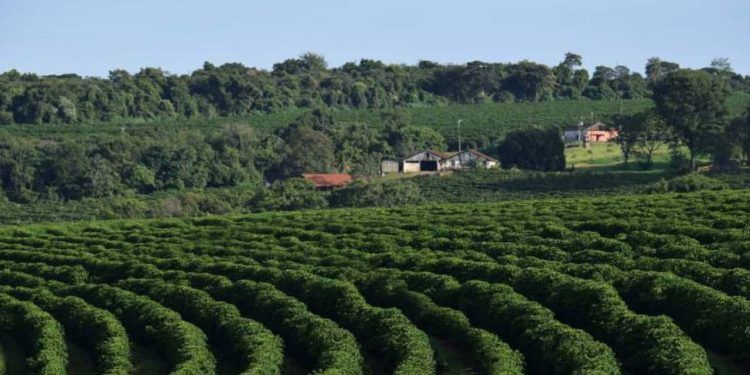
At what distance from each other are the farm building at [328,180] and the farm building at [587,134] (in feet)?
94.8

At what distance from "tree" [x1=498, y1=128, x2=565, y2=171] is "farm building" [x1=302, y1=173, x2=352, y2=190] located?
14.2m

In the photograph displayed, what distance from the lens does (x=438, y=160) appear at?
123 m

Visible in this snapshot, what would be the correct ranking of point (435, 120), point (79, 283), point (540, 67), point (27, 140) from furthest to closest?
point (540, 67)
point (435, 120)
point (27, 140)
point (79, 283)

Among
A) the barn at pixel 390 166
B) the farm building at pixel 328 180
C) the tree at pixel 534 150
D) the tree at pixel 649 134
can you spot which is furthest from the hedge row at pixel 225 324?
the barn at pixel 390 166

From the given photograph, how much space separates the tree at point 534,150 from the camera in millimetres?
113625

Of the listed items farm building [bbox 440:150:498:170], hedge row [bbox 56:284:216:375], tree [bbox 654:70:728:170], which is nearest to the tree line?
tree [bbox 654:70:728:170]

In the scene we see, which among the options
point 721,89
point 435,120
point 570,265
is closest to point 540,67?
point 435,120

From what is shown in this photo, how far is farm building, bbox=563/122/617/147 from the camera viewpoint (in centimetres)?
13238

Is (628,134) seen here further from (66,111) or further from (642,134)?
(66,111)

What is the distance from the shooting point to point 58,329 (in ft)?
116

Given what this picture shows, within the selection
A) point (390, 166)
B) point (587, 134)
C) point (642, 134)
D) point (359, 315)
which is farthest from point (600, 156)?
point (359, 315)

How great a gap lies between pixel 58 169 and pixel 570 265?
263 feet

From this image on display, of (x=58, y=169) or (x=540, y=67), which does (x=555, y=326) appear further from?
(x=540, y=67)

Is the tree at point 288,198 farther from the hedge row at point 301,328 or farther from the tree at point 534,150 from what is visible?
the hedge row at point 301,328
